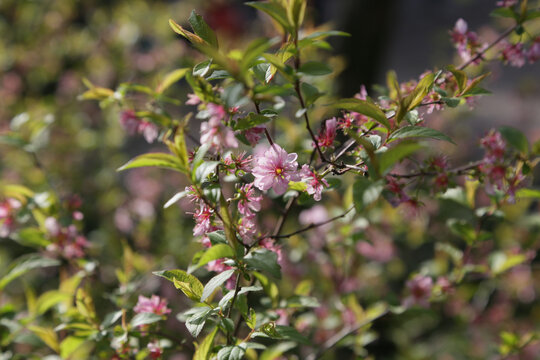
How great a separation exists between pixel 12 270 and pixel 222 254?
0.67 m

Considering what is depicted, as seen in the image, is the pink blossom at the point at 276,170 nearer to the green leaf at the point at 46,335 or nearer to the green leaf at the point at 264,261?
the green leaf at the point at 264,261

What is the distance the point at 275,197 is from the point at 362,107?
1.13 feet

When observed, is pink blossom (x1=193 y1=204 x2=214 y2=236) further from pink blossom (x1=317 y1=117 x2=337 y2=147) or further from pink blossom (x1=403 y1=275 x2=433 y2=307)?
pink blossom (x1=403 y1=275 x2=433 y2=307)

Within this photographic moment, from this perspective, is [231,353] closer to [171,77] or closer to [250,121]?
[250,121]

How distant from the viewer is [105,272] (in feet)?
6.10

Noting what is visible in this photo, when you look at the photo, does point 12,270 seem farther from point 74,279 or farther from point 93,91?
point 93,91

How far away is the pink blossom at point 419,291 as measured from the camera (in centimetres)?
107

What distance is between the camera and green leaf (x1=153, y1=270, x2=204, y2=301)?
0.67m

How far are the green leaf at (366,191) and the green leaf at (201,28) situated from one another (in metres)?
0.33

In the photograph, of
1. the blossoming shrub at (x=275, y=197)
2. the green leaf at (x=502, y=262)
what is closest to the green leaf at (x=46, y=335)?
the blossoming shrub at (x=275, y=197)

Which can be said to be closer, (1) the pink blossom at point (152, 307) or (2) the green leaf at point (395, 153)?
(2) the green leaf at point (395, 153)

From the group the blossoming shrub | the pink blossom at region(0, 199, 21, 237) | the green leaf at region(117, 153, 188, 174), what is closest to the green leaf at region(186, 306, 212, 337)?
the blossoming shrub

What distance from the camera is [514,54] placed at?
0.89m

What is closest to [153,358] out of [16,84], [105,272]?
[105,272]
